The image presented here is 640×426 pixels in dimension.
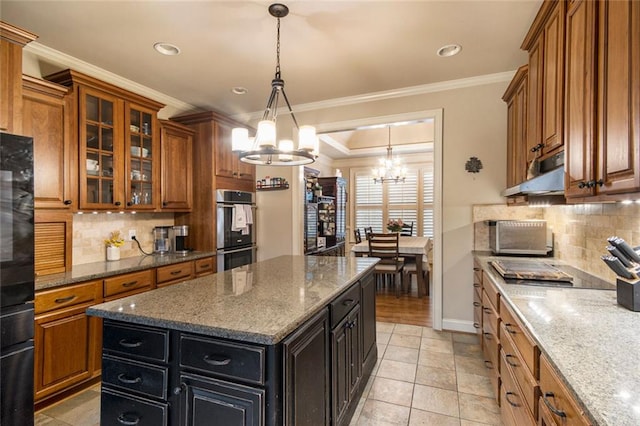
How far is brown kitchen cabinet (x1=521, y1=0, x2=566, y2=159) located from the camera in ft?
5.63

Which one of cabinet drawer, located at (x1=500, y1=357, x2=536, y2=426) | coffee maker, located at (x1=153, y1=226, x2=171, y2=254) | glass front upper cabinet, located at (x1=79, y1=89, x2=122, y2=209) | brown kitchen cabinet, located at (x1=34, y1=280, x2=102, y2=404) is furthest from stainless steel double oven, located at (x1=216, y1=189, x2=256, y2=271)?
cabinet drawer, located at (x1=500, y1=357, x2=536, y2=426)

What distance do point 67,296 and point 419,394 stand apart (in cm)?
271

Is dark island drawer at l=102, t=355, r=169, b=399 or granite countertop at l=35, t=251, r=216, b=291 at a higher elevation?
granite countertop at l=35, t=251, r=216, b=291

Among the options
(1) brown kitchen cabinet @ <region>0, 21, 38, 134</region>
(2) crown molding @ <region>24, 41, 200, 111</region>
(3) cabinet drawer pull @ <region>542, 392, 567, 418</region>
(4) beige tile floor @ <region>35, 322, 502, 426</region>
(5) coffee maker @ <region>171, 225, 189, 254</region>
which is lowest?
(4) beige tile floor @ <region>35, 322, 502, 426</region>

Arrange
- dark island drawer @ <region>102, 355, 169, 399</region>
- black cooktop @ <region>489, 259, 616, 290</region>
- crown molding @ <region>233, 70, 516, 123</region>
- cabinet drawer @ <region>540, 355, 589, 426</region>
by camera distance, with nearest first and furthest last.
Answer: cabinet drawer @ <region>540, 355, 589, 426</region>, dark island drawer @ <region>102, 355, 169, 399</region>, black cooktop @ <region>489, 259, 616, 290</region>, crown molding @ <region>233, 70, 516, 123</region>

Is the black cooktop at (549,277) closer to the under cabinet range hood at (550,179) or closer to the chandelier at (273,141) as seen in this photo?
the under cabinet range hood at (550,179)

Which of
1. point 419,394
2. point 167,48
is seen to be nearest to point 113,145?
point 167,48

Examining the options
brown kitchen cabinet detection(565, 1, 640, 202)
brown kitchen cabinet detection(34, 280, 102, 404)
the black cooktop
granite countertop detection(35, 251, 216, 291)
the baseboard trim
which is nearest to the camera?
brown kitchen cabinet detection(565, 1, 640, 202)

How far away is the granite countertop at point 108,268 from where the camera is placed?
7.40ft

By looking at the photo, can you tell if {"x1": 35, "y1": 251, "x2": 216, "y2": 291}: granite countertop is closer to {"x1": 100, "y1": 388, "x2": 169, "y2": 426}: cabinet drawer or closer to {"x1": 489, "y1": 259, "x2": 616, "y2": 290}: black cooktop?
{"x1": 100, "y1": 388, "x2": 169, "y2": 426}: cabinet drawer

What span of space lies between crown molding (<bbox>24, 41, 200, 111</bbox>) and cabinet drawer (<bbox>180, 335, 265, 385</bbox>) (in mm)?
2969

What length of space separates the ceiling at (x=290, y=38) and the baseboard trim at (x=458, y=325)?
2.70m

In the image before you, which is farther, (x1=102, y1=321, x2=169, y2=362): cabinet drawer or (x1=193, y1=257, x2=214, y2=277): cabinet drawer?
(x1=193, y1=257, x2=214, y2=277): cabinet drawer

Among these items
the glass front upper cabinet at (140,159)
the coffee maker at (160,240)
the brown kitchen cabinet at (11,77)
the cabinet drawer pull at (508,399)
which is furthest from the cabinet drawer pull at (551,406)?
the coffee maker at (160,240)
